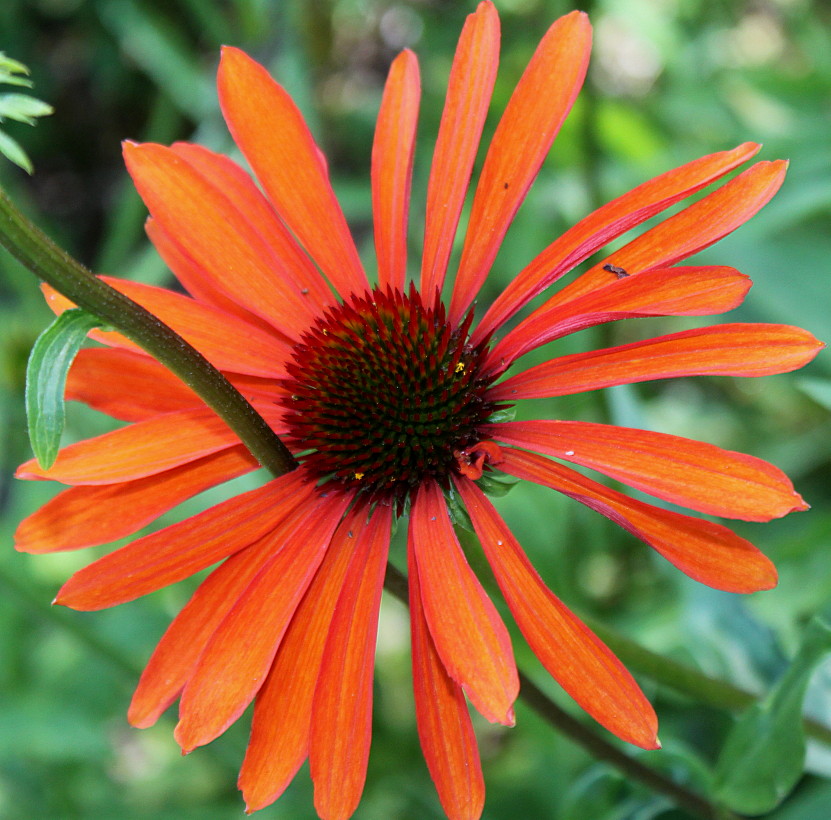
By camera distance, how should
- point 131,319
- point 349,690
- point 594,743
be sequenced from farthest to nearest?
point 594,743
point 349,690
point 131,319

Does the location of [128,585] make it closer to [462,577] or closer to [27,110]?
[462,577]

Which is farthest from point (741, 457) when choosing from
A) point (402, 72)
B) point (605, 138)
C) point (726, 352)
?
point (605, 138)

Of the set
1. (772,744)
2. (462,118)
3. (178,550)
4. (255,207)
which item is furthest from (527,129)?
(772,744)

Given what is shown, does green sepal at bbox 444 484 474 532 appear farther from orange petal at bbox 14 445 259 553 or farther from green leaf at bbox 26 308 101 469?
green leaf at bbox 26 308 101 469

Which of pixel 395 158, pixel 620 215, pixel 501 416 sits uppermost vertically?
pixel 395 158

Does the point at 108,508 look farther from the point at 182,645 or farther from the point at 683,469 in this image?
the point at 683,469
